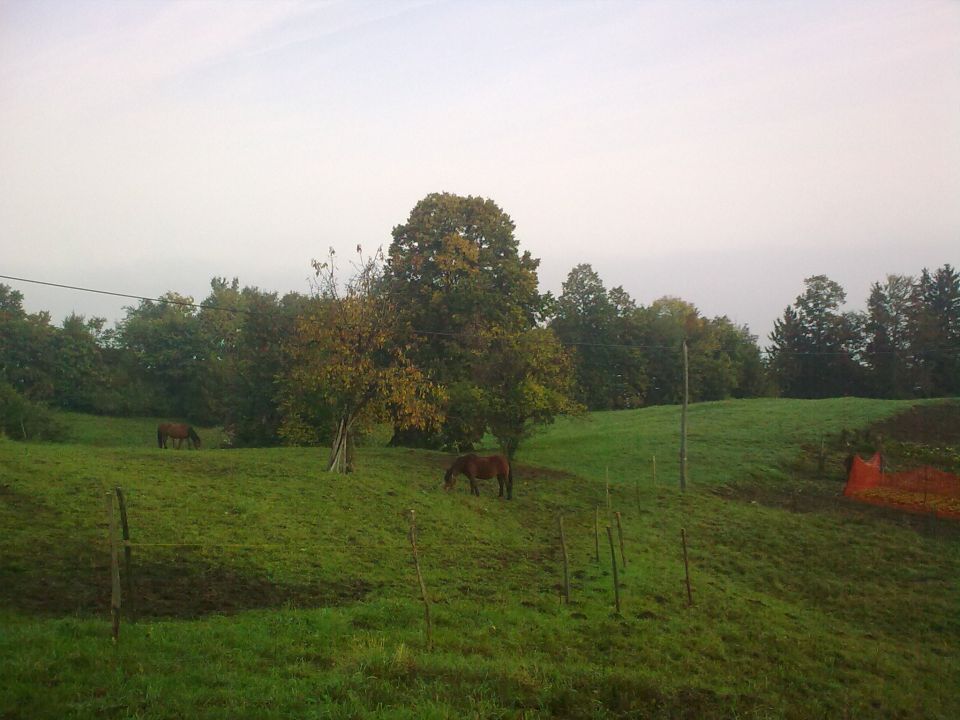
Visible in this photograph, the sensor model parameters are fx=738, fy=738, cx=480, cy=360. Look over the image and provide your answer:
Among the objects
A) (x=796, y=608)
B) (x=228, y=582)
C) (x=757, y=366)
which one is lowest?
(x=796, y=608)

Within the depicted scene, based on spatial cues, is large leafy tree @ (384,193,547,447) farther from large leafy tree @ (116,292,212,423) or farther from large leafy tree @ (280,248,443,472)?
large leafy tree @ (116,292,212,423)

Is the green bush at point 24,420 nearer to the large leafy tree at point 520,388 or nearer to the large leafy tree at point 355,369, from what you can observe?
the large leafy tree at point 355,369

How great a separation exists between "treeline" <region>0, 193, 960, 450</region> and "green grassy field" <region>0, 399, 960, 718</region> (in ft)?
13.5

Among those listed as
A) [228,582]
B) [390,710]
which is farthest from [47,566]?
[390,710]

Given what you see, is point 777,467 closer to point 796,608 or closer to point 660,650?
point 796,608

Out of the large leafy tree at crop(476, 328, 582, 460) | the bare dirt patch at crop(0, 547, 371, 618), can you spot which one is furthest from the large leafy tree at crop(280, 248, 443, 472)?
the bare dirt patch at crop(0, 547, 371, 618)

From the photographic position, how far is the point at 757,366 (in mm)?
79188

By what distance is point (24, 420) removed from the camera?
42.8 metres

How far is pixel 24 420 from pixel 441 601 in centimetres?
3933

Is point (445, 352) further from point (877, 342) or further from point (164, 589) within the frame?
point (877, 342)

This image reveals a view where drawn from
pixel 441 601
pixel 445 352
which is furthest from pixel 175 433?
pixel 441 601

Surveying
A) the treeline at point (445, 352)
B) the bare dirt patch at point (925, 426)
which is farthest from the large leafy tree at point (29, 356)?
the bare dirt patch at point (925, 426)

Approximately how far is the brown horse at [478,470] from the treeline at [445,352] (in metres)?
2.26

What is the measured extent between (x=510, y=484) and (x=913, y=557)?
41.0 ft
